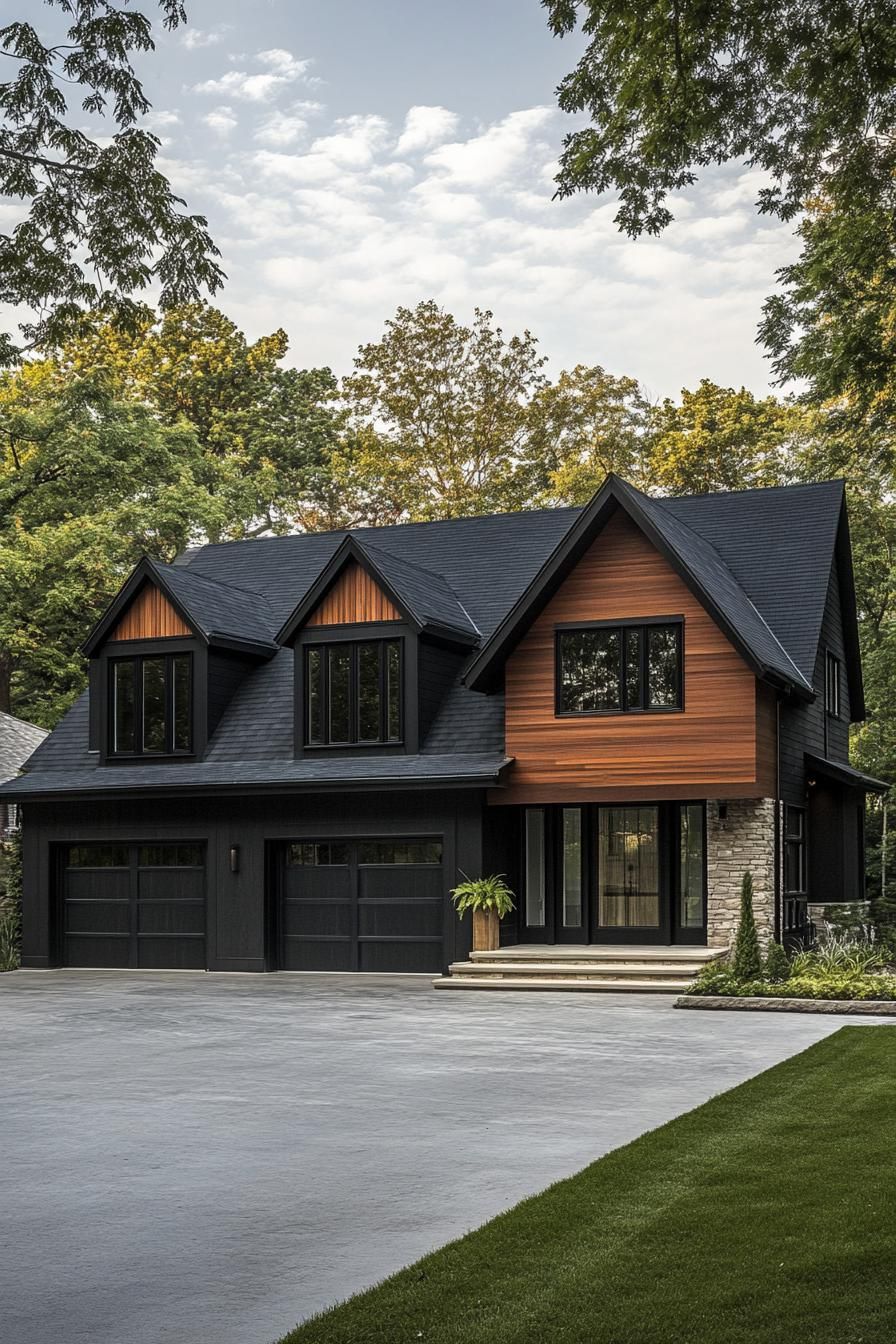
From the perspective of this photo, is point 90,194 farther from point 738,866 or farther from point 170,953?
point 170,953

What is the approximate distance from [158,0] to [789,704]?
16473 mm

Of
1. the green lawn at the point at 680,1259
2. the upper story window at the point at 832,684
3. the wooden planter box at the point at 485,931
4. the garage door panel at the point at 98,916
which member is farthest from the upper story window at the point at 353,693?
the green lawn at the point at 680,1259

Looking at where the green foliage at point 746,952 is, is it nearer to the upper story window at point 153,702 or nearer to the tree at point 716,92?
the upper story window at point 153,702

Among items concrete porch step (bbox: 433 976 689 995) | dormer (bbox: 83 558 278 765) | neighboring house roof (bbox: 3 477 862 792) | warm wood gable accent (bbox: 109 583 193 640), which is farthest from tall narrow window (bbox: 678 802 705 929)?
warm wood gable accent (bbox: 109 583 193 640)

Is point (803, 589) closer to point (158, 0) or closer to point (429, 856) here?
point (429, 856)

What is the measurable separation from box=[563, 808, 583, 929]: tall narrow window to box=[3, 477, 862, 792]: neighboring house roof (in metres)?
1.61

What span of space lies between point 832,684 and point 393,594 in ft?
28.3

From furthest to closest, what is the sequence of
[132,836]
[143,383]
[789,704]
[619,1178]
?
[143,383], [132,836], [789,704], [619,1178]

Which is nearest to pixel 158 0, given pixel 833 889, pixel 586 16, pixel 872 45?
pixel 586 16

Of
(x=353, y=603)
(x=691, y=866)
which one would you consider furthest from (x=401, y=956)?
(x=353, y=603)

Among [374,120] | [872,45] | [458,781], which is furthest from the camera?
[458,781]

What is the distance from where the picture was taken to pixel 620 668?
2153 cm

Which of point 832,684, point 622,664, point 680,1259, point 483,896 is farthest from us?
point 832,684

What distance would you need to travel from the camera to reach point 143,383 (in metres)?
45.5
